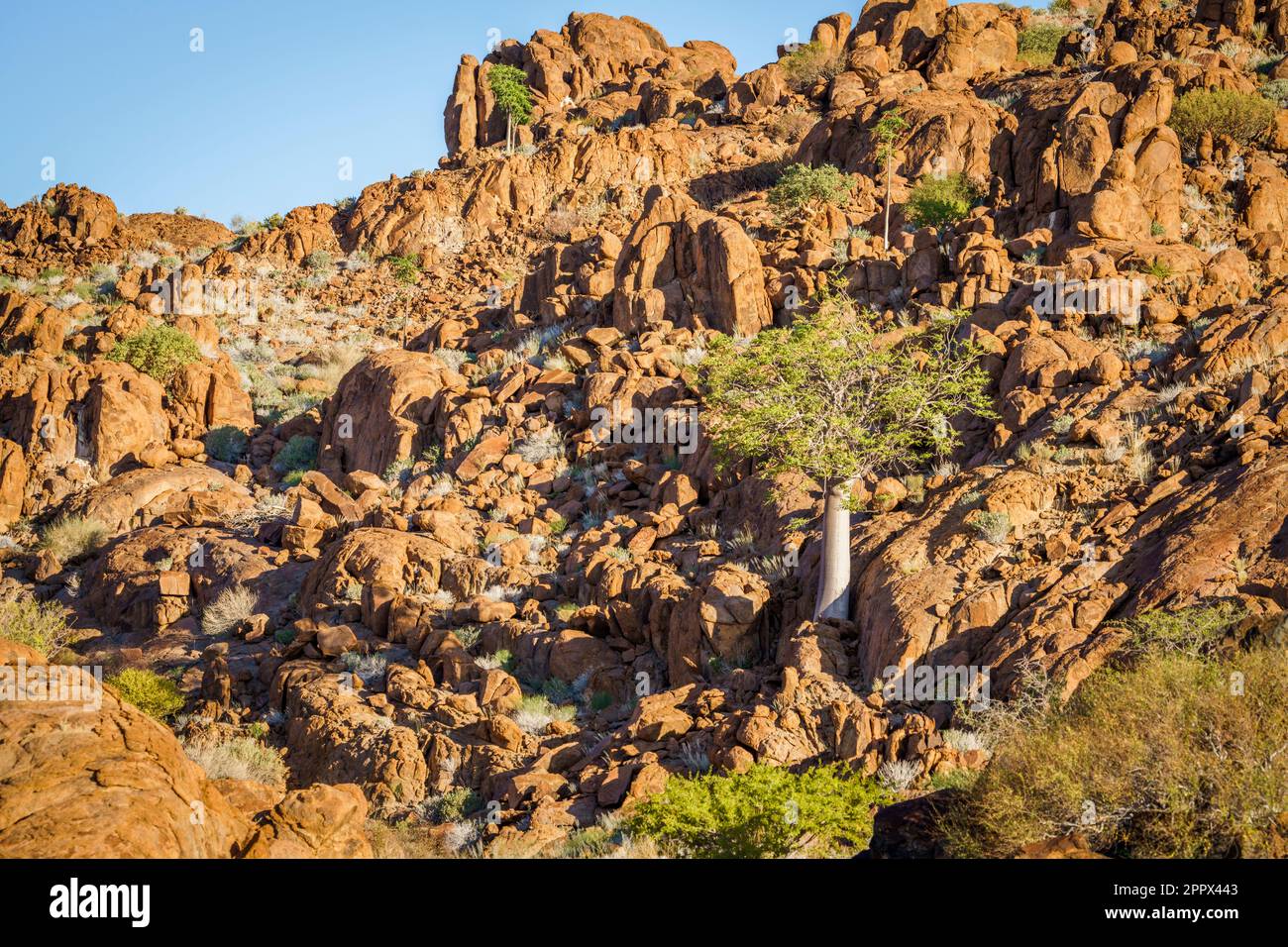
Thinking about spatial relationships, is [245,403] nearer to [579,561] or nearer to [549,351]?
[549,351]

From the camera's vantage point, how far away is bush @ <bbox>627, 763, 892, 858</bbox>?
366 inches

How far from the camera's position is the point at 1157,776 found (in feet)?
23.4

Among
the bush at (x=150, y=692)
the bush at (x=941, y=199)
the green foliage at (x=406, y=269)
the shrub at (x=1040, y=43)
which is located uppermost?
the shrub at (x=1040, y=43)

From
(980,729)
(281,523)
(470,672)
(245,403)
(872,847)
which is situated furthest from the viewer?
(245,403)

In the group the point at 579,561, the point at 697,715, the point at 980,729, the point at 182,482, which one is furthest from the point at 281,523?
the point at 980,729

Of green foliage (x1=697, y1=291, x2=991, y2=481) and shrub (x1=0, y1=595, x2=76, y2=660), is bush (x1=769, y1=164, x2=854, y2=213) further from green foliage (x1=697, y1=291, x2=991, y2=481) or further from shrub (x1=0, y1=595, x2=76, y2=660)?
shrub (x1=0, y1=595, x2=76, y2=660)

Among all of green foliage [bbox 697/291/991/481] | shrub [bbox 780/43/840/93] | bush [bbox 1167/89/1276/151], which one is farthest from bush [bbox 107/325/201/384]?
shrub [bbox 780/43/840/93]

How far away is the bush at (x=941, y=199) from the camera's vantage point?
27578 mm

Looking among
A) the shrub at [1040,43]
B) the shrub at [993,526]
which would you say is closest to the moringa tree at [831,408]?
the shrub at [993,526]

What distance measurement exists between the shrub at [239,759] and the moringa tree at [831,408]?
752 cm

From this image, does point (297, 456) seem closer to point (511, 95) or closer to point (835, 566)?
point (835, 566)

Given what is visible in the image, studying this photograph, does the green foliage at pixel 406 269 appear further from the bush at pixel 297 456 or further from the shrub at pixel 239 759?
the shrub at pixel 239 759
